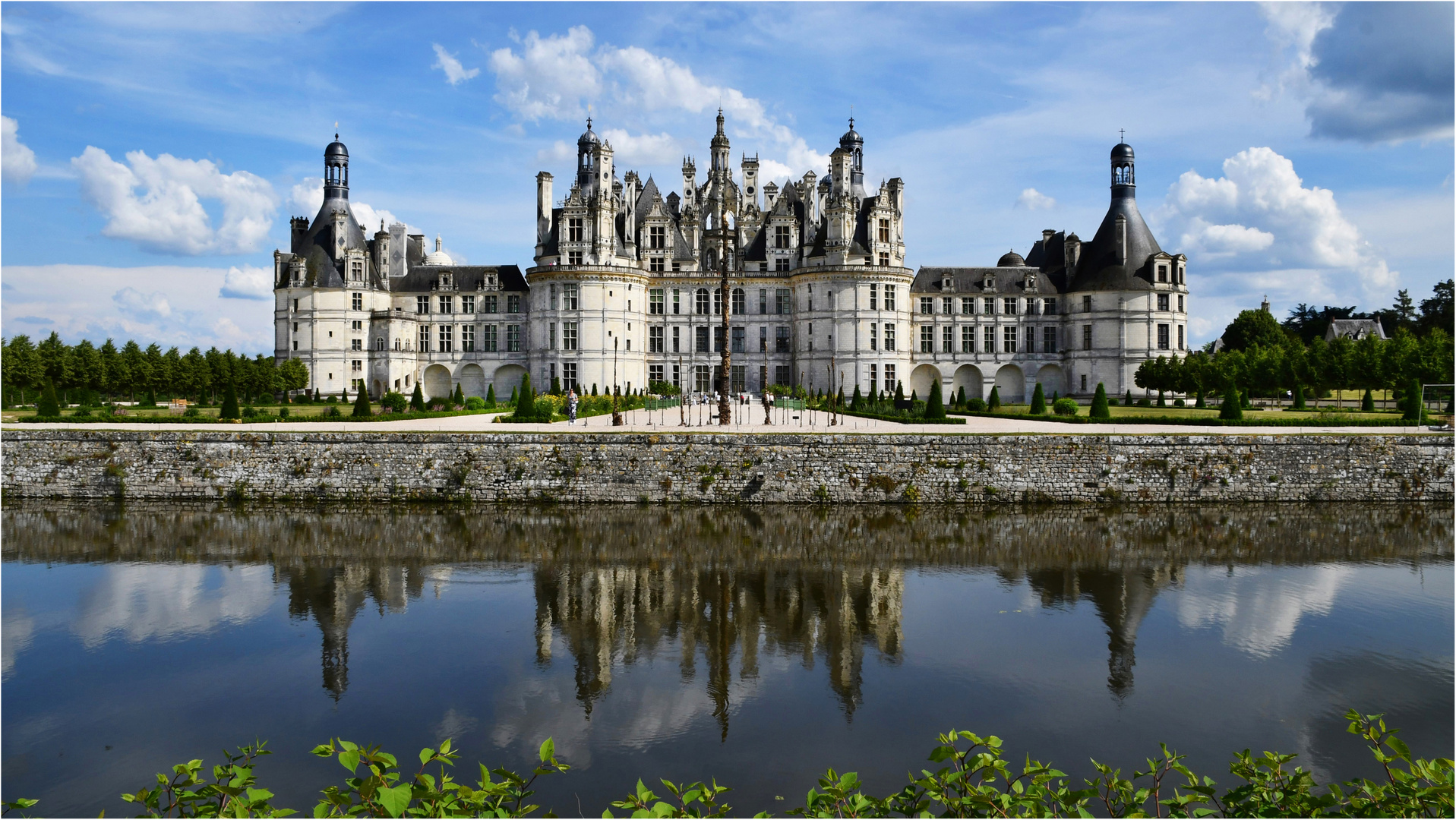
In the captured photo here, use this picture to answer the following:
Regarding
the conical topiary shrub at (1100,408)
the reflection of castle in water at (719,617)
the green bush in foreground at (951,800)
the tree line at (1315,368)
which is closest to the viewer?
the green bush in foreground at (951,800)

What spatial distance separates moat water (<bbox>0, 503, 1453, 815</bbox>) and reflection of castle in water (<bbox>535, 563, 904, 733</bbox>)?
0.07m

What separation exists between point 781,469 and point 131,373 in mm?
39831

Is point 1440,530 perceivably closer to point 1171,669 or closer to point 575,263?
point 1171,669

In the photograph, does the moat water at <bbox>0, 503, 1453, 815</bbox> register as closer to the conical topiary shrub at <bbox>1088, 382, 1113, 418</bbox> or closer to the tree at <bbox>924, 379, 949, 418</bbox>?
the tree at <bbox>924, 379, 949, 418</bbox>

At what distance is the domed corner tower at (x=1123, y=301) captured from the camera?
55.4m

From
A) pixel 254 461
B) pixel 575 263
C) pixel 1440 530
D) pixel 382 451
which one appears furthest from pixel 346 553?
pixel 575 263

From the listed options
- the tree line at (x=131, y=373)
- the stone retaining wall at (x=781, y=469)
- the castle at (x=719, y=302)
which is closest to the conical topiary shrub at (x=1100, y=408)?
the stone retaining wall at (x=781, y=469)

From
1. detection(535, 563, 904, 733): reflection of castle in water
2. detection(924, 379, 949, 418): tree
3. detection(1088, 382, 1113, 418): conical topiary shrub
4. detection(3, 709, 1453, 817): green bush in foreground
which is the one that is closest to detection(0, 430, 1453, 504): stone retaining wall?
detection(924, 379, 949, 418): tree

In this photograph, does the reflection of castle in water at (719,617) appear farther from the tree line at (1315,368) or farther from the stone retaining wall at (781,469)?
the tree line at (1315,368)

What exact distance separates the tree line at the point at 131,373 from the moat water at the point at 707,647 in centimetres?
2684

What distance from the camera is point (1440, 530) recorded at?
68.7ft

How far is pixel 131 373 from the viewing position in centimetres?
4738

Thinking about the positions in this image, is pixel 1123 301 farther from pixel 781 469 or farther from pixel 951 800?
pixel 951 800

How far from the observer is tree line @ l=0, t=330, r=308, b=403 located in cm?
4222
